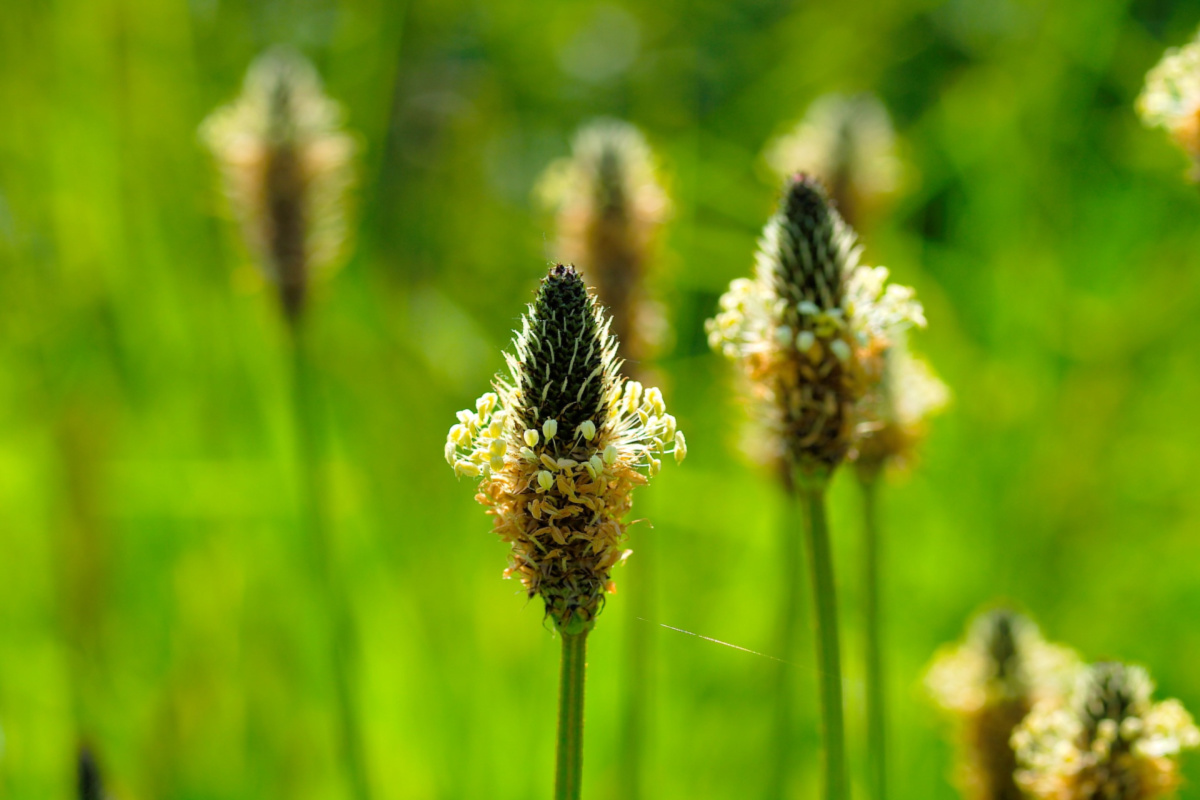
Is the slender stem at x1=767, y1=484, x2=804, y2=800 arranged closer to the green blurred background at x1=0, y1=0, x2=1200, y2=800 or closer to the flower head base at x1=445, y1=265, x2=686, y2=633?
the green blurred background at x1=0, y1=0, x2=1200, y2=800

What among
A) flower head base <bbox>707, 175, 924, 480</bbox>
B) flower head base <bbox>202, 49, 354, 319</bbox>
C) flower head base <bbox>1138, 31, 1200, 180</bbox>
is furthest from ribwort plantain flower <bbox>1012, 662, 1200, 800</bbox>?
flower head base <bbox>202, 49, 354, 319</bbox>

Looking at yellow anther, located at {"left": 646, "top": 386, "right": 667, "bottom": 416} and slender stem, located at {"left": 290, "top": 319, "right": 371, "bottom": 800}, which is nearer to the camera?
yellow anther, located at {"left": 646, "top": 386, "right": 667, "bottom": 416}

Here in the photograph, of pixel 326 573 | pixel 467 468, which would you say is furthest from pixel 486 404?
pixel 326 573

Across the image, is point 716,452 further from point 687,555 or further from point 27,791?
point 27,791

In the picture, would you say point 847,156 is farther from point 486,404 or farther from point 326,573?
point 486,404

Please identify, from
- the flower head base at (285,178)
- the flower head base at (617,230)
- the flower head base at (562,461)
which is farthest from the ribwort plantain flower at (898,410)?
the flower head base at (285,178)

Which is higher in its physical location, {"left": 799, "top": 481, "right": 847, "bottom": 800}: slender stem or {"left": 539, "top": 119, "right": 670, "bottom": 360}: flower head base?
{"left": 539, "top": 119, "right": 670, "bottom": 360}: flower head base
